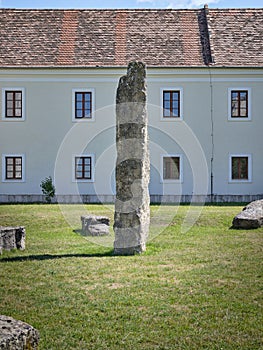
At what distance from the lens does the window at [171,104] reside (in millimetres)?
28766

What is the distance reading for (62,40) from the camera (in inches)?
1160

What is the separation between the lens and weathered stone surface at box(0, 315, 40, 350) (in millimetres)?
5598

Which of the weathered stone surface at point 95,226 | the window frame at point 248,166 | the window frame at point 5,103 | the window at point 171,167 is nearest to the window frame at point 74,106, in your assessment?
the window frame at point 5,103

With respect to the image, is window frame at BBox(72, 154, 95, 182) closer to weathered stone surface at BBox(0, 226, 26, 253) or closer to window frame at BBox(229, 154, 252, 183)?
window frame at BBox(229, 154, 252, 183)

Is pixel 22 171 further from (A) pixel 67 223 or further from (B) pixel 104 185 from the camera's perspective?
(A) pixel 67 223

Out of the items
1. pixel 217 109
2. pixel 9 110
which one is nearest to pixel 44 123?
pixel 9 110

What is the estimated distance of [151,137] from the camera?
2892 cm

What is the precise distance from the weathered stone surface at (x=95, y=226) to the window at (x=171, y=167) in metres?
12.4

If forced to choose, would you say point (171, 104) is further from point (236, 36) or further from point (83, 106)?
point (236, 36)

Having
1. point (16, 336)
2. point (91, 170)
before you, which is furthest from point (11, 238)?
point (91, 170)

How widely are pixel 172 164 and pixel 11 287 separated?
65.6ft

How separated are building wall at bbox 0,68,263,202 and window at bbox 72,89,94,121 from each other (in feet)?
0.82

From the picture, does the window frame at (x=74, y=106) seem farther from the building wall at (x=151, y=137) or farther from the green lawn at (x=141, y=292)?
the green lawn at (x=141, y=292)

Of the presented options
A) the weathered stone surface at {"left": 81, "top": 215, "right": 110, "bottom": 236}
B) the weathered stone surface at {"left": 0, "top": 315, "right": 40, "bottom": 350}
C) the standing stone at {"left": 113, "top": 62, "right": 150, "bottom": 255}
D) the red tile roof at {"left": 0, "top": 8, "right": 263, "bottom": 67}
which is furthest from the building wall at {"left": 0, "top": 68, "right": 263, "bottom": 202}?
the weathered stone surface at {"left": 0, "top": 315, "right": 40, "bottom": 350}
